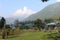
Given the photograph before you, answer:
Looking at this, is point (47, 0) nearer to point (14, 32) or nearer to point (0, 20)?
point (14, 32)

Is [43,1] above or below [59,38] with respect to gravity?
above

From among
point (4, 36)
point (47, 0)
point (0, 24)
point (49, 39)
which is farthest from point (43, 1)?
point (0, 24)

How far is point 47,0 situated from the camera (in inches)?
493

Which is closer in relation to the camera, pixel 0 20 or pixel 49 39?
pixel 49 39

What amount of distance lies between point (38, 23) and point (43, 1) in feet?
146

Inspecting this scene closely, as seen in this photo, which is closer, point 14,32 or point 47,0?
point 47,0

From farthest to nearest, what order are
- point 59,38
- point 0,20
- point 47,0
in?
point 0,20 < point 59,38 < point 47,0

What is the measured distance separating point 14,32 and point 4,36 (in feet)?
22.3

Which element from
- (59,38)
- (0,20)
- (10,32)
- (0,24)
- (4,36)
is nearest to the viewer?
(59,38)

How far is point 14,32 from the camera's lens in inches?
1409

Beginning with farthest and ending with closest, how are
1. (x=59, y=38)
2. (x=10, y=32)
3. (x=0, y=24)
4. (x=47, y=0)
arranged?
(x=0, y=24), (x=10, y=32), (x=59, y=38), (x=47, y=0)

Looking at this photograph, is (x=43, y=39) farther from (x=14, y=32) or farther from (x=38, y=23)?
(x=38, y=23)

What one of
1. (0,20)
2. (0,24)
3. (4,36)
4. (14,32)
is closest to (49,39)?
(4,36)

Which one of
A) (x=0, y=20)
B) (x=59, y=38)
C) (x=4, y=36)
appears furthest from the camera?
(x=0, y=20)
